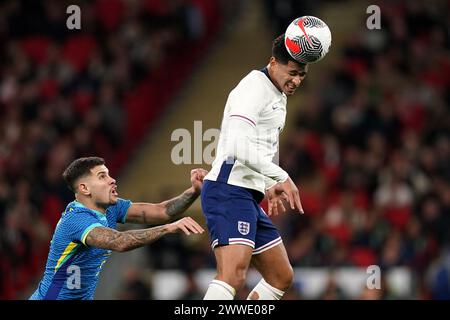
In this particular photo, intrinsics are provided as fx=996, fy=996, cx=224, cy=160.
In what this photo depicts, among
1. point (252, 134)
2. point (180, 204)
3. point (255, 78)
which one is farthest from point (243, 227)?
point (255, 78)

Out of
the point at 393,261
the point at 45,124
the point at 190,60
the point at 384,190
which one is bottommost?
the point at 393,261

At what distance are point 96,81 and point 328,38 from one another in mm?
9260

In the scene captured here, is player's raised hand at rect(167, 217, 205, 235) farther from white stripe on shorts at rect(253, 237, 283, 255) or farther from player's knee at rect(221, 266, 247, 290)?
white stripe on shorts at rect(253, 237, 283, 255)

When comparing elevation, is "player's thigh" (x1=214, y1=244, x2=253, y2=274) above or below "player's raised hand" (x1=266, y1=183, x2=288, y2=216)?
below

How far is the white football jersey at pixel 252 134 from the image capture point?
6.52 meters

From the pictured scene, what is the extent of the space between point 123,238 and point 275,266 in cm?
113

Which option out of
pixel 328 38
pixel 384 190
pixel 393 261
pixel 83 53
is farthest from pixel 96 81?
pixel 328 38

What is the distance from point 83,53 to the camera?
16.2 meters

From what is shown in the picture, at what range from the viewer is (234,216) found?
664 cm

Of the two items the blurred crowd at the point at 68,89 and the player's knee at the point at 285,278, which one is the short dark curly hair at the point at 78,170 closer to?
the player's knee at the point at 285,278

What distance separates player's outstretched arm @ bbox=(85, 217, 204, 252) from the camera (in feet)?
20.0

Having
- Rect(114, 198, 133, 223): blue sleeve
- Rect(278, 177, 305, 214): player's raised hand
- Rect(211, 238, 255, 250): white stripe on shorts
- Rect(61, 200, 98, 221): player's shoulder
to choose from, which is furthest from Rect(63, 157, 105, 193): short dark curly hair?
Rect(278, 177, 305, 214): player's raised hand

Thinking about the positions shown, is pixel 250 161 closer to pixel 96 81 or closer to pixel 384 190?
pixel 384 190

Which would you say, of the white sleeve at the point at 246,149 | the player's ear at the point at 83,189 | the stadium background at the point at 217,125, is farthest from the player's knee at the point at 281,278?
the stadium background at the point at 217,125
